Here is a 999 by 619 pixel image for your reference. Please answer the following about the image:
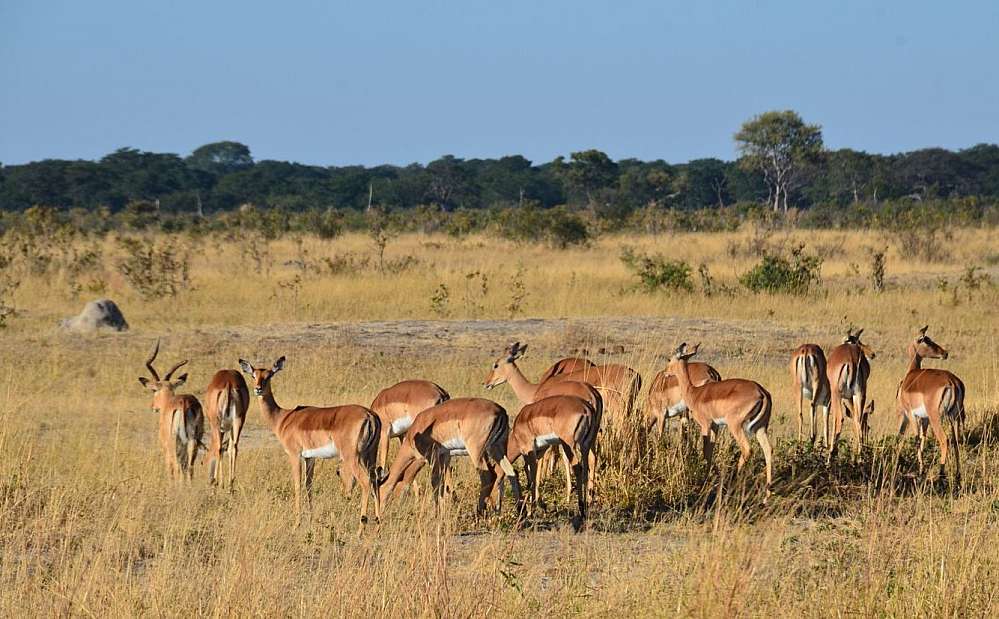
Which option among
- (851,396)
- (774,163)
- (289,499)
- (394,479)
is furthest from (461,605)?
(774,163)

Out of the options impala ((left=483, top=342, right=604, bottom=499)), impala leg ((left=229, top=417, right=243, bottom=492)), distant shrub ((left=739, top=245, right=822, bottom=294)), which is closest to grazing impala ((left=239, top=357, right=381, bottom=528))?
impala leg ((left=229, top=417, right=243, bottom=492))

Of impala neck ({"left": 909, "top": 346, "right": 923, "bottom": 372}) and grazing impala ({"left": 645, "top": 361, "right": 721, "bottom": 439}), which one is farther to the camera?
impala neck ({"left": 909, "top": 346, "right": 923, "bottom": 372})

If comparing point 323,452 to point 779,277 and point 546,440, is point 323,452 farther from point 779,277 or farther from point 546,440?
point 779,277

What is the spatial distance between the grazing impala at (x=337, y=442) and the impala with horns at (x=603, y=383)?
5.22 ft

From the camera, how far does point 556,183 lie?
223ft

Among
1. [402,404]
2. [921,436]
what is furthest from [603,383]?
[921,436]

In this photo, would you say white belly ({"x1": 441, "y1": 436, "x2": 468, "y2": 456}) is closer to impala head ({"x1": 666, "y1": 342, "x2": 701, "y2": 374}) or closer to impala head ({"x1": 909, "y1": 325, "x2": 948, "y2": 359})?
impala head ({"x1": 666, "y1": 342, "x2": 701, "y2": 374})

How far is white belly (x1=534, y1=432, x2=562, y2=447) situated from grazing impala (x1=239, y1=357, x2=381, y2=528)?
0.89m

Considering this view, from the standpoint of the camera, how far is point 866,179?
191 feet

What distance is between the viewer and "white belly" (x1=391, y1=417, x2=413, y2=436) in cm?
805

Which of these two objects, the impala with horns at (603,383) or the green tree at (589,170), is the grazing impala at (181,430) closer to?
the impala with horns at (603,383)

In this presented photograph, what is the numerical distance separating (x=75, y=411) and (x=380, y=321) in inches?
256

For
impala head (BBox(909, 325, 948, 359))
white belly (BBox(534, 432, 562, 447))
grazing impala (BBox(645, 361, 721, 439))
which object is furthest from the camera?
impala head (BBox(909, 325, 948, 359))

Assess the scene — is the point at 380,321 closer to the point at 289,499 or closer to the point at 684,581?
the point at 289,499
